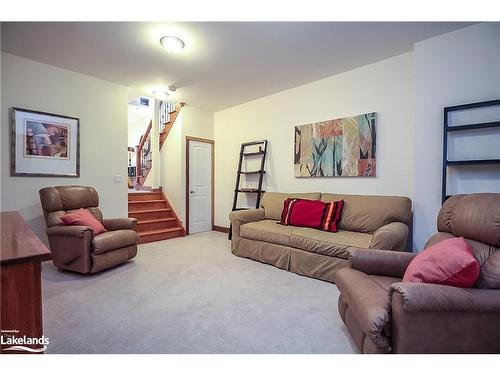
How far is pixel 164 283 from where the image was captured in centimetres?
256

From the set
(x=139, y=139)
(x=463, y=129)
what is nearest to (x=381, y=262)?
(x=463, y=129)

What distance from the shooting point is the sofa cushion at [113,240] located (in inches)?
106

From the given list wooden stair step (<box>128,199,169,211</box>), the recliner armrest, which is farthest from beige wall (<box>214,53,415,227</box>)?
the recliner armrest

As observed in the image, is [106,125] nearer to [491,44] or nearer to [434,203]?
[434,203]

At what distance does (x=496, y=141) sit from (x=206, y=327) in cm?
299

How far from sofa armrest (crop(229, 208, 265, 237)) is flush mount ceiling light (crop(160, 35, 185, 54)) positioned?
2206 millimetres

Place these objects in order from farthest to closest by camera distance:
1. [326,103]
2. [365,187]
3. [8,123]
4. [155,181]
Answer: [155,181] < [326,103] < [365,187] < [8,123]

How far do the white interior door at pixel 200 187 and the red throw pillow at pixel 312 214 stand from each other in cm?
225

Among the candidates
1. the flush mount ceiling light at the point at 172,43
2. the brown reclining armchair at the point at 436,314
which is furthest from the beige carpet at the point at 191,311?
the flush mount ceiling light at the point at 172,43

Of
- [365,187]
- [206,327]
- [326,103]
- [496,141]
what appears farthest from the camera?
[326,103]

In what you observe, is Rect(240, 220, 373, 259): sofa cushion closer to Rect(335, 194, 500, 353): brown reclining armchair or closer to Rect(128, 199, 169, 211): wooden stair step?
Rect(335, 194, 500, 353): brown reclining armchair

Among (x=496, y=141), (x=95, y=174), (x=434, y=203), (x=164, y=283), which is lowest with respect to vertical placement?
(x=164, y=283)

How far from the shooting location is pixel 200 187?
5.24m
